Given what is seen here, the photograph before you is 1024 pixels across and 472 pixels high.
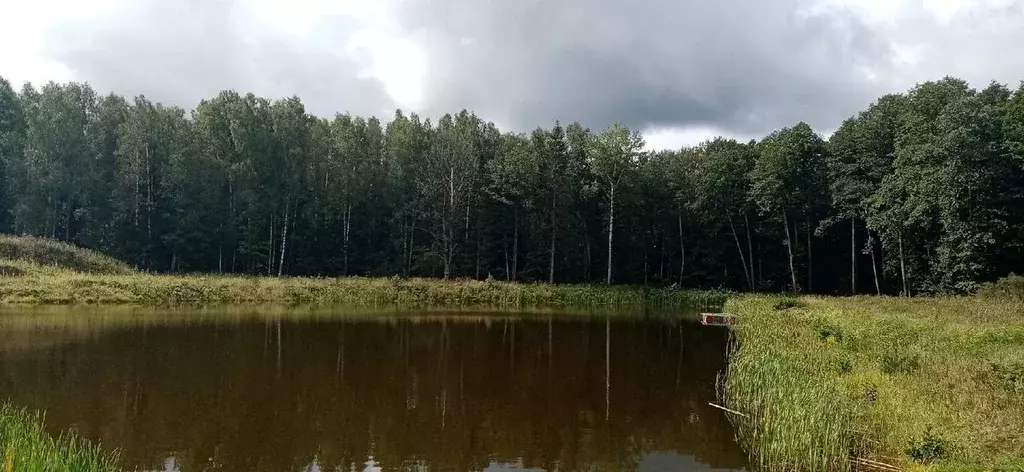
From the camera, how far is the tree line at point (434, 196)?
52875mm

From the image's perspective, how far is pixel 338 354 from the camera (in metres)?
20.5

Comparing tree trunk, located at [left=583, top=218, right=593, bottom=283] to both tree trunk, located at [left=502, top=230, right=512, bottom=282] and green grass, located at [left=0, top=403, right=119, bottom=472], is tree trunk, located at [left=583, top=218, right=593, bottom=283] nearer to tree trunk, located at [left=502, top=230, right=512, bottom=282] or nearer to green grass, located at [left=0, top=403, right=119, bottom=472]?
tree trunk, located at [left=502, top=230, right=512, bottom=282]

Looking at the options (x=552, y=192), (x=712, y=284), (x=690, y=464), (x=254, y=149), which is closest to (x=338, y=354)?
(x=690, y=464)

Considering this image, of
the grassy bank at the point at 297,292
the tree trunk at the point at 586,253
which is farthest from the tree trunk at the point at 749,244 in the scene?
the tree trunk at the point at 586,253

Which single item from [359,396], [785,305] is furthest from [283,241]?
[359,396]

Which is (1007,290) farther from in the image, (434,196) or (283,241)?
(283,241)

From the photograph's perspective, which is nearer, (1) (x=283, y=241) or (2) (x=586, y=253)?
(1) (x=283, y=241)

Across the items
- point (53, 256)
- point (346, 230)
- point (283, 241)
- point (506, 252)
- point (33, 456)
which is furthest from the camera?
point (346, 230)

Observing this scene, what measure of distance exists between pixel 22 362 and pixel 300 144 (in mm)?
42533

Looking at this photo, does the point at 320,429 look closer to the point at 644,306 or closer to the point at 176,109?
the point at 644,306

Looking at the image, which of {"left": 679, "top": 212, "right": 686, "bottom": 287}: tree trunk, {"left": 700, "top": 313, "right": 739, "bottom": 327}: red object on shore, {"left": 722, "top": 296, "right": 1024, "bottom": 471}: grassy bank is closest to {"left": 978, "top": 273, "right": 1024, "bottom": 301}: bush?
{"left": 722, "top": 296, "right": 1024, "bottom": 471}: grassy bank

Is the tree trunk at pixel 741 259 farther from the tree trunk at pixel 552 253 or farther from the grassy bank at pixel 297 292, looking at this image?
the tree trunk at pixel 552 253

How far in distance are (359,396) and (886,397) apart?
11228 millimetres

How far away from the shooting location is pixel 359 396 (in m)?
14.8
